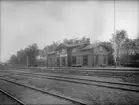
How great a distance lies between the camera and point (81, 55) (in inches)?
1345

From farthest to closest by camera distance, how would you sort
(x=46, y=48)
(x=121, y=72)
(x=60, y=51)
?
(x=46, y=48)
(x=60, y=51)
(x=121, y=72)

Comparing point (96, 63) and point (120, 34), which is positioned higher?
point (120, 34)

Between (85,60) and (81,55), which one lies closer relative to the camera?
(85,60)

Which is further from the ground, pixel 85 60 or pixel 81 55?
pixel 81 55

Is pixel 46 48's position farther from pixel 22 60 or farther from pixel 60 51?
pixel 60 51

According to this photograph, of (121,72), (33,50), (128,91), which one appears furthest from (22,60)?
(128,91)

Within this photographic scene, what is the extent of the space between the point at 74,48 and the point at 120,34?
24.2 metres

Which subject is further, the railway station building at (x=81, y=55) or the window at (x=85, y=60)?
the window at (x=85, y=60)

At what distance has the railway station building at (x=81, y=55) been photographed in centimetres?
3179

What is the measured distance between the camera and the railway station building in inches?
1251

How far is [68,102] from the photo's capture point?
6.17 m

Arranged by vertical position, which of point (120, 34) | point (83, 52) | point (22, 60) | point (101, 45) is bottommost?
point (22, 60)

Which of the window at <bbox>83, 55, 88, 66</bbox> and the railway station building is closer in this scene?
the railway station building

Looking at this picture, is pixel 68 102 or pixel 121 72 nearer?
pixel 68 102
